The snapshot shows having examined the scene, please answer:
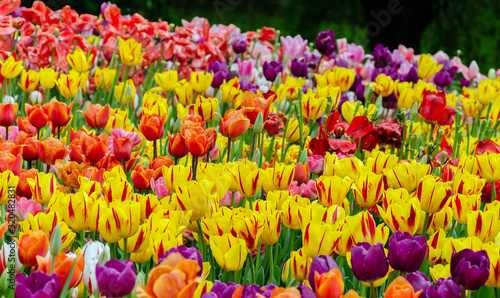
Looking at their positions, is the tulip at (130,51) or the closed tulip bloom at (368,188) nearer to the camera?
the closed tulip bloom at (368,188)

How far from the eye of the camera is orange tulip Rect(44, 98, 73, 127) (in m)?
2.09

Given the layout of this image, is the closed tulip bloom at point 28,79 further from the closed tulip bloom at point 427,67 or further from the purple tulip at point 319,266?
the closed tulip bloom at point 427,67

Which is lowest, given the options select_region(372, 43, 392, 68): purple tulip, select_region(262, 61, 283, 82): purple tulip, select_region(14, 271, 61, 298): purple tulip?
select_region(14, 271, 61, 298): purple tulip

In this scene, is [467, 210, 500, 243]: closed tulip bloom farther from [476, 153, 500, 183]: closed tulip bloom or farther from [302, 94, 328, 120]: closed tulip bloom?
[302, 94, 328, 120]: closed tulip bloom

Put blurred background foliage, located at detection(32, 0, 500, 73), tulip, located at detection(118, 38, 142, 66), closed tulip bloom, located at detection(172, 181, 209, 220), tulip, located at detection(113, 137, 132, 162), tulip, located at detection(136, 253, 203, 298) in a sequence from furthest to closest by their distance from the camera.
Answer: blurred background foliage, located at detection(32, 0, 500, 73), tulip, located at detection(118, 38, 142, 66), tulip, located at detection(113, 137, 132, 162), closed tulip bloom, located at detection(172, 181, 209, 220), tulip, located at detection(136, 253, 203, 298)

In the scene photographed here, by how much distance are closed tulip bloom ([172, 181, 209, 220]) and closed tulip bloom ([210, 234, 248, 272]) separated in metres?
0.11

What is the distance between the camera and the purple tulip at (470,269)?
1159 mm

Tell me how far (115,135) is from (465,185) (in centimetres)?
109

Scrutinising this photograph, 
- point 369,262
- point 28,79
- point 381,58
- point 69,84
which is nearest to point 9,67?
point 28,79

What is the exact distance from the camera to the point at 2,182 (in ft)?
4.85

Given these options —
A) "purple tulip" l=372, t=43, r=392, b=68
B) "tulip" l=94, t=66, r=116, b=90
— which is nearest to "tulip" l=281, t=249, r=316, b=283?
"tulip" l=94, t=66, r=116, b=90

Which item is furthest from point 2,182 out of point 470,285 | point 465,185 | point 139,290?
point 465,185

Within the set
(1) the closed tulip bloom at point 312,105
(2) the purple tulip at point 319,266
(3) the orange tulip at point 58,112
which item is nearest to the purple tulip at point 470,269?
(2) the purple tulip at point 319,266

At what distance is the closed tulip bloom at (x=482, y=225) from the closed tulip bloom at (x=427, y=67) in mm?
2248
